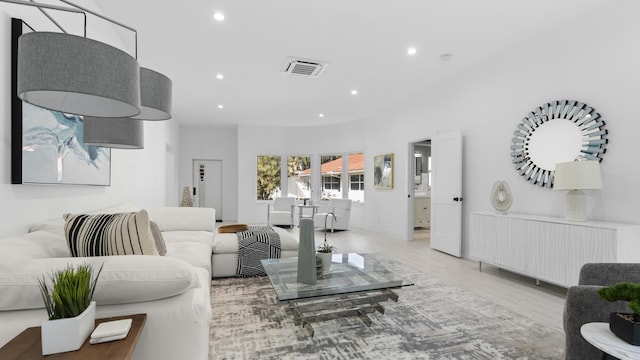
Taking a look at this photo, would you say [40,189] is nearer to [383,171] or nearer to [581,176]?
[581,176]

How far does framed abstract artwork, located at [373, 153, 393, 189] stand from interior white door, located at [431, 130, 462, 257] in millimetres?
1442

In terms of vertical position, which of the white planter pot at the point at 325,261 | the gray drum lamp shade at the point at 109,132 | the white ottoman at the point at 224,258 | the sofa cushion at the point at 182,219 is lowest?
the white ottoman at the point at 224,258

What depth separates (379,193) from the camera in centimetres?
724

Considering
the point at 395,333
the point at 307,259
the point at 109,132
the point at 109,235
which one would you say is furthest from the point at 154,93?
the point at 395,333

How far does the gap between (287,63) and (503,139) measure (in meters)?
3.06

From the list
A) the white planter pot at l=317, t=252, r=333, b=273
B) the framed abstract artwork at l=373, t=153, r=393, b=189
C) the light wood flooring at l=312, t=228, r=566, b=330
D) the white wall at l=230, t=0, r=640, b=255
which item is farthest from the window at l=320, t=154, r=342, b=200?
the white planter pot at l=317, t=252, r=333, b=273

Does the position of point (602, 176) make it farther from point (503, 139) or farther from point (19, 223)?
point (19, 223)

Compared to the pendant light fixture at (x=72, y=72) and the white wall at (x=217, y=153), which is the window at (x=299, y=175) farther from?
the pendant light fixture at (x=72, y=72)

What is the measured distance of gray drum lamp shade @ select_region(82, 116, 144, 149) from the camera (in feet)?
6.31

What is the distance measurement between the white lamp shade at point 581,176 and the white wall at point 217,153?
7.73m

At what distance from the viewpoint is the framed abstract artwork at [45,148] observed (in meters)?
1.96

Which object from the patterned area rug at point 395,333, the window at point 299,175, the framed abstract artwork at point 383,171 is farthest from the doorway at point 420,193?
the patterned area rug at point 395,333

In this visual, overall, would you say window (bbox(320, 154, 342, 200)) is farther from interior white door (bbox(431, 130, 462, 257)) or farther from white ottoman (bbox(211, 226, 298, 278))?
white ottoman (bbox(211, 226, 298, 278))

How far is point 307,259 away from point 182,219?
239 cm
